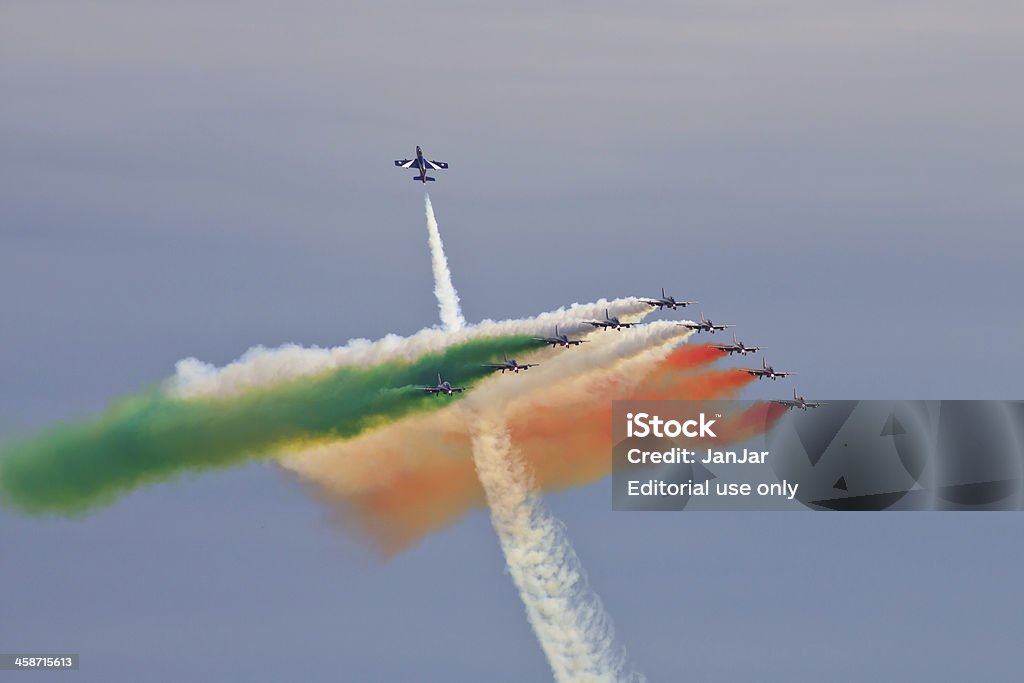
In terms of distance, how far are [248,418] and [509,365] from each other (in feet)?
44.5

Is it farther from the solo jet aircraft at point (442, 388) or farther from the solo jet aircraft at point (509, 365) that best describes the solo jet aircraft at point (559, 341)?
the solo jet aircraft at point (442, 388)

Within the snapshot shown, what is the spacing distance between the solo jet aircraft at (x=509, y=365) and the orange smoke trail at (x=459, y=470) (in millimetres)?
3612

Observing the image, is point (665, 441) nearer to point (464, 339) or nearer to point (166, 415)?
point (464, 339)

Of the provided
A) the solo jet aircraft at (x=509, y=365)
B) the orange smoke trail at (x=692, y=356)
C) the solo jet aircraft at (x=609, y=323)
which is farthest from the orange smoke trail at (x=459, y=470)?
the solo jet aircraft at (x=609, y=323)

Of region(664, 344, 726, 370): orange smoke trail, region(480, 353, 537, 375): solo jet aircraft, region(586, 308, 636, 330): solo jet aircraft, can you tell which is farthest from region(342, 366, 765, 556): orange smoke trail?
region(586, 308, 636, 330): solo jet aircraft

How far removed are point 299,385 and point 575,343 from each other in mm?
14038

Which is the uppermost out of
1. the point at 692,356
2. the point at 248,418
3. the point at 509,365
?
the point at 692,356

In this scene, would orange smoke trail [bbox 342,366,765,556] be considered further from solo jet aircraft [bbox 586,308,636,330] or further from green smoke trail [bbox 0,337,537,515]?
solo jet aircraft [bbox 586,308,636,330]

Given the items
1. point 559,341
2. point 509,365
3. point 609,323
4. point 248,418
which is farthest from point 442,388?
point 248,418

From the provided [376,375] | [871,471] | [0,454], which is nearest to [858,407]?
[871,471]

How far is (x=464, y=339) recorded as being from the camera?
121m

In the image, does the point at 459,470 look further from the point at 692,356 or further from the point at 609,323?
the point at 692,356

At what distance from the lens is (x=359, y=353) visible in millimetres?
122125

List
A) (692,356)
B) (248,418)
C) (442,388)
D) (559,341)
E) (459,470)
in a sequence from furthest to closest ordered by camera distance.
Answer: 1. (692,356)
2. (459,470)
3. (248,418)
4. (559,341)
5. (442,388)
